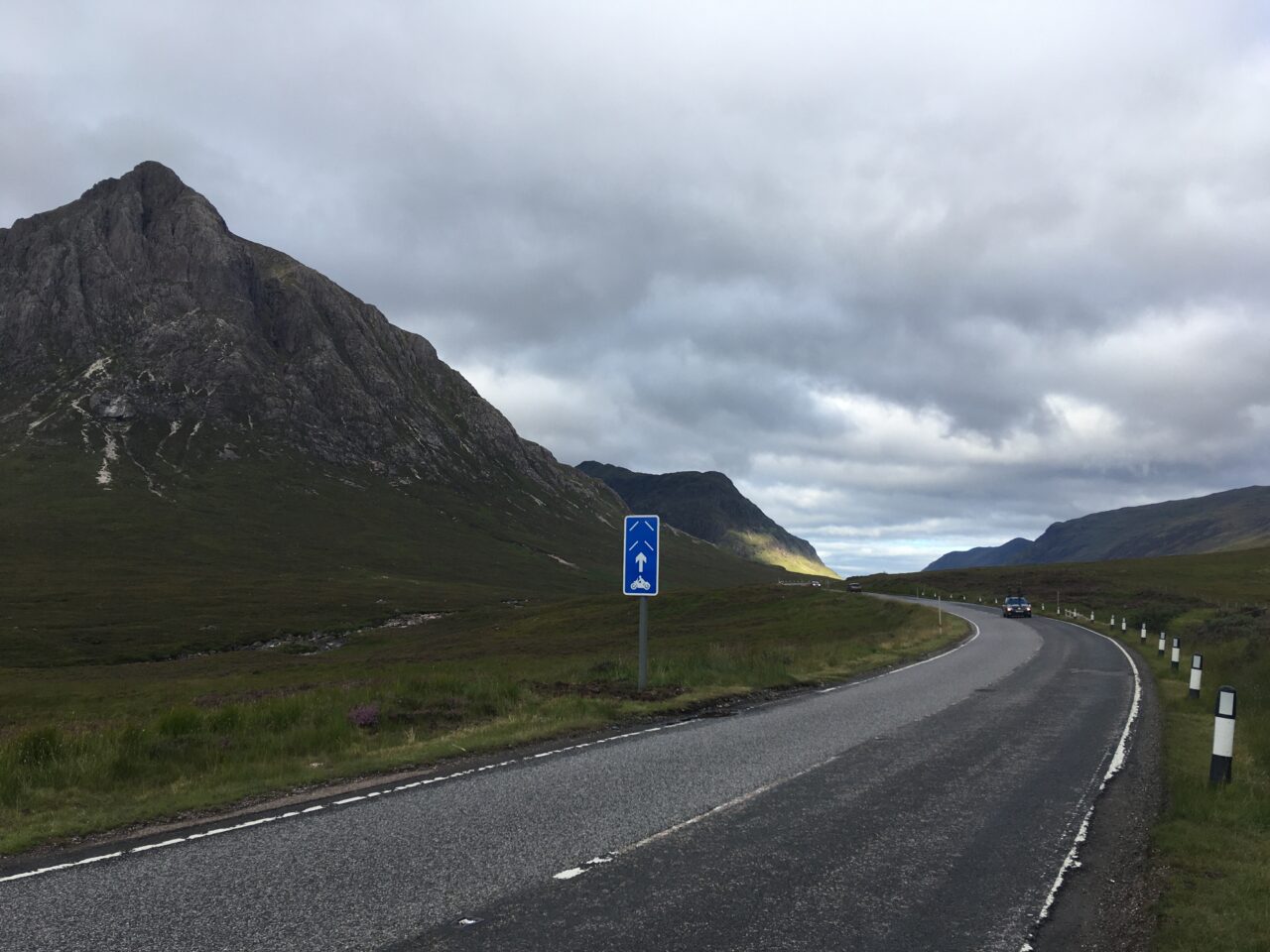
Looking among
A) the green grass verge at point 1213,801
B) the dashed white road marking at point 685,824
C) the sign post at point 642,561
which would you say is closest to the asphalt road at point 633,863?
the dashed white road marking at point 685,824

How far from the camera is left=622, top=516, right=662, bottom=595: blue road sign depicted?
2061cm

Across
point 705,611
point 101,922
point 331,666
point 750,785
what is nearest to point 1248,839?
point 750,785

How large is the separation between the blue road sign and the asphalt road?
7.49 metres

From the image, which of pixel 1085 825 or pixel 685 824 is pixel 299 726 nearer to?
pixel 685 824

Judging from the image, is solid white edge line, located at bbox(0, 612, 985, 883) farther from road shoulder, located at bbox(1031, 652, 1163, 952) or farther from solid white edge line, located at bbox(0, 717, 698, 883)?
road shoulder, located at bbox(1031, 652, 1163, 952)

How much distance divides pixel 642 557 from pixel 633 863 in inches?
534

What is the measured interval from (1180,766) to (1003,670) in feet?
48.8

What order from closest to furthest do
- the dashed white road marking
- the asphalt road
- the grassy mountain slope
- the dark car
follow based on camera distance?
the asphalt road → the dashed white road marking → the dark car → the grassy mountain slope

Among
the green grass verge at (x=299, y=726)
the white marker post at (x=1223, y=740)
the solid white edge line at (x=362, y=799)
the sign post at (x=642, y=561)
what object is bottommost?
the green grass verge at (x=299, y=726)

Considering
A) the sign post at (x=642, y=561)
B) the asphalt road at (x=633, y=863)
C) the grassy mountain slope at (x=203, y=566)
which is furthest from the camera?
the grassy mountain slope at (x=203, y=566)

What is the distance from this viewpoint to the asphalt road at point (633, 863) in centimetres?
596

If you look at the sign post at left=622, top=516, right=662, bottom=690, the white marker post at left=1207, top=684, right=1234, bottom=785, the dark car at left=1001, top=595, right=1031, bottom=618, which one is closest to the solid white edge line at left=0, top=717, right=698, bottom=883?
the sign post at left=622, top=516, right=662, bottom=690

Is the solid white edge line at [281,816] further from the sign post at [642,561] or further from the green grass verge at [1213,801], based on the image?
the green grass verge at [1213,801]

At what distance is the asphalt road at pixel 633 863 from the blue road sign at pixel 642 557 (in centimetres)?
749
